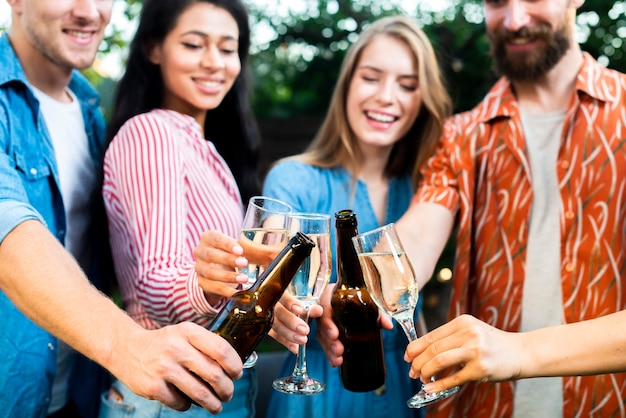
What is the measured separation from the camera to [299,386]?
5.15 ft

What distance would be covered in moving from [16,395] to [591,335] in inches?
65.1

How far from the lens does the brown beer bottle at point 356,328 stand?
1.71 metres

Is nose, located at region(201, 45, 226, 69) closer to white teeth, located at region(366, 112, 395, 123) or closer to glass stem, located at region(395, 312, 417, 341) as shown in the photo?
white teeth, located at region(366, 112, 395, 123)

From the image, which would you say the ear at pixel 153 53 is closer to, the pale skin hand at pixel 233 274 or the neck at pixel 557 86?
the pale skin hand at pixel 233 274

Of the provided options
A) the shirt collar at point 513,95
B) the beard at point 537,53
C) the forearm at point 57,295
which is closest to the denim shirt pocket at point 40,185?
the forearm at point 57,295

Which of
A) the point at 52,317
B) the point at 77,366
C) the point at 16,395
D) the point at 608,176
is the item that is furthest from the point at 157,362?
the point at 608,176

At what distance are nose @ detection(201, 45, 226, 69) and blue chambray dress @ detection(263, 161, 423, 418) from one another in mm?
472

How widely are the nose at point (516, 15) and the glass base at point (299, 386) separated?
67.6 inches

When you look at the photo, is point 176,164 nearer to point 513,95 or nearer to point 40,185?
point 40,185

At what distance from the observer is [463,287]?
2.46 metres

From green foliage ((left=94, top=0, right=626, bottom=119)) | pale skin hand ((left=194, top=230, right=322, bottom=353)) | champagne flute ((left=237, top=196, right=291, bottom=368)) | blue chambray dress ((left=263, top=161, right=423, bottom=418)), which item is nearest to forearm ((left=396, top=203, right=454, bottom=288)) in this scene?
blue chambray dress ((left=263, top=161, right=423, bottom=418))

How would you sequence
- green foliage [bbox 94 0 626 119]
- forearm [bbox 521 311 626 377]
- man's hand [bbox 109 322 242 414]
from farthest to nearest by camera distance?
green foliage [bbox 94 0 626 119] < forearm [bbox 521 311 626 377] < man's hand [bbox 109 322 242 414]

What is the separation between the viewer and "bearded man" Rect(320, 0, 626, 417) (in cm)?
229

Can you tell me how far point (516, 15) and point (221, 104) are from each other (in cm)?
127
